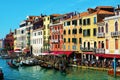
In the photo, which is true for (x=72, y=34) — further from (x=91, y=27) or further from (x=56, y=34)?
(x=56, y=34)

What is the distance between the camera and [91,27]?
50.4 meters

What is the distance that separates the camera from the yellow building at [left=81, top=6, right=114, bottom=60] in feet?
160

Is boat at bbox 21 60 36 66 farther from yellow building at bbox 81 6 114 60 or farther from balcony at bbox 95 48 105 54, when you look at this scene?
balcony at bbox 95 48 105 54

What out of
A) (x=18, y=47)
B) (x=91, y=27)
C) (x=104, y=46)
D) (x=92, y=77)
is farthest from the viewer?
(x=18, y=47)

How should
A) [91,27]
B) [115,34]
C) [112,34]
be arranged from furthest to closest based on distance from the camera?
[91,27] < [112,34] < [115,34]

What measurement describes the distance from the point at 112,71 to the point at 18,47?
206 ft

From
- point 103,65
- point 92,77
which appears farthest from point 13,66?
point 92,77

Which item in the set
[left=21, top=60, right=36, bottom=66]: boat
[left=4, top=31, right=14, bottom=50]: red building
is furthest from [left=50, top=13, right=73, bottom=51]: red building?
[left=4, top=31, right=14, bottom=50]: red building

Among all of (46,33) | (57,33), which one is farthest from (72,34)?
(46,33)

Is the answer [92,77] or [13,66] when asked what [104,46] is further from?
[13,66]

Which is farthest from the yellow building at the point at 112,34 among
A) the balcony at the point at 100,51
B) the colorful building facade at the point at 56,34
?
the colorful building facade at the point at 56,34

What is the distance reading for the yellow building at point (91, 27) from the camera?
48.9 m

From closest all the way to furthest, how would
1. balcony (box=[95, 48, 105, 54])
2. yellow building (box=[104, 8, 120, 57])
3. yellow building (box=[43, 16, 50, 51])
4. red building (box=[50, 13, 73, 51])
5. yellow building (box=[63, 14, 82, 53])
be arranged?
yellow building (box=[104, 8, 120, 57]) < balcony (box=[95, 48, 105, 54]) < yellow building (box=[63, 14, 82, 53]) < red building (box=[50, 13, 73, 51]) < yellow building (box=[43, 16, 50, 51])

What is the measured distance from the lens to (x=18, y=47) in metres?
96.2
